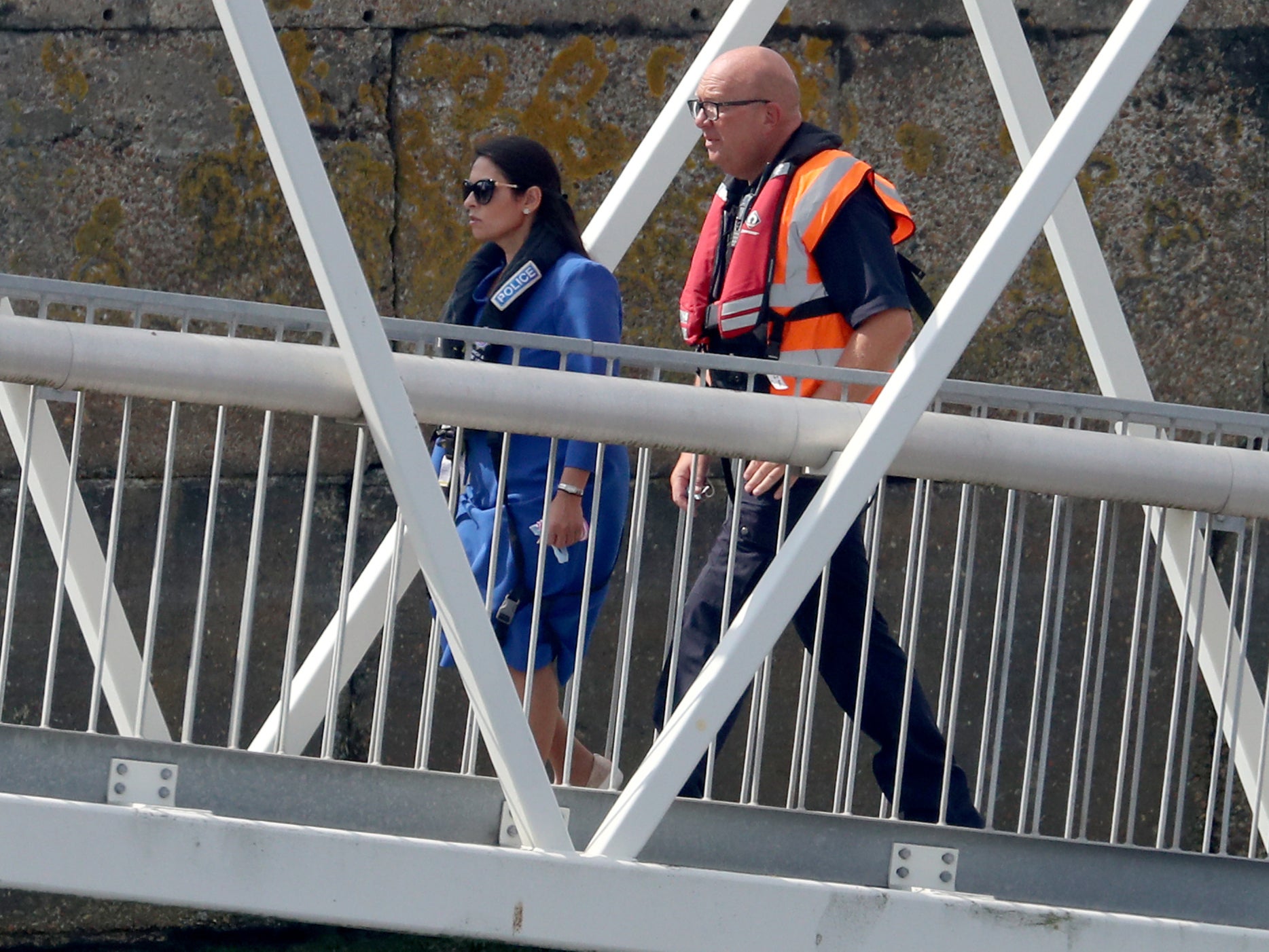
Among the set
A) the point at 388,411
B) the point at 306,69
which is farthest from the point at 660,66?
the point at 388,411

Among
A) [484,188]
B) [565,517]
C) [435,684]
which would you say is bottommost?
[435,684]

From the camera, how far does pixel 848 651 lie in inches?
148

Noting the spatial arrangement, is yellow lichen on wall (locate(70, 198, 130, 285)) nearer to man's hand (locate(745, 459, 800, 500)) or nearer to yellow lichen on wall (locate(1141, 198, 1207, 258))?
man's hand (locate(745, 459, 800, 500))

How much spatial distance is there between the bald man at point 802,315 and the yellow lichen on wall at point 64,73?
2744mm

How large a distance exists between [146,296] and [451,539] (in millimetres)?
662

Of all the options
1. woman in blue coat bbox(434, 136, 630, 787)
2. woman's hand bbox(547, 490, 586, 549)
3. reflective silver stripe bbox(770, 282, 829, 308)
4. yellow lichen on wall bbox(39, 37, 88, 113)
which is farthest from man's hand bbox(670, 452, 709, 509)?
yellow lichen on wall bbox(39, 37, 88, 113)

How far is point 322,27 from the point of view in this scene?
5.93 m

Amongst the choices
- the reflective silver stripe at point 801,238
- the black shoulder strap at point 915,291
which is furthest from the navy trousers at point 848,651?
the black shoulder strap at point 915,291

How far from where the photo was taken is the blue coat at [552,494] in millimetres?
3836

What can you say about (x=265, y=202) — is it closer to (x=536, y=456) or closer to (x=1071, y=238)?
(x=536, y=456)

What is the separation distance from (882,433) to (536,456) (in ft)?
3.71

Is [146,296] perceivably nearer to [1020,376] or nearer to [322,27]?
[322,27]

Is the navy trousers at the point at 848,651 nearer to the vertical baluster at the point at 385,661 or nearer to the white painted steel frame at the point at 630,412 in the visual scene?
the white painted steel frame at the point at 630,412

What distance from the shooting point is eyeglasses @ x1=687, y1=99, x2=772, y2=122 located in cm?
398
